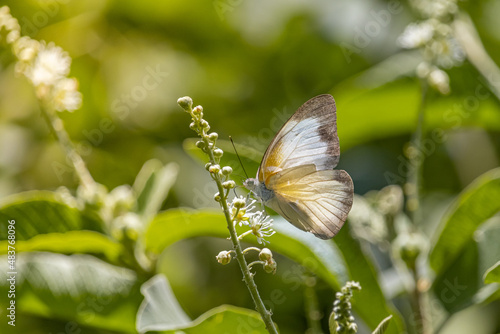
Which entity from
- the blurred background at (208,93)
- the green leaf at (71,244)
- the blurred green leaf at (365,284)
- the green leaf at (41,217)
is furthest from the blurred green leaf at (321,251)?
the blurred background at (208,93)

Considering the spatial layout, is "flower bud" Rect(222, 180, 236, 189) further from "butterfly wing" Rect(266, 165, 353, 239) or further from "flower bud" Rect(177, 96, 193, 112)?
"butterfly wing" Rect(266, 165, 353, 239)

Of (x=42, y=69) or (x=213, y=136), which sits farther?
(x=42, y=69)

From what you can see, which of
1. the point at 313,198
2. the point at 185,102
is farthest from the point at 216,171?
the point at 313,198

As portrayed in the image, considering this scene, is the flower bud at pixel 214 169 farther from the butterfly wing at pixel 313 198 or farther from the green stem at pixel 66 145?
the green stem at pixel 66 145

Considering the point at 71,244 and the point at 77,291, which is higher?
the point at 71,244

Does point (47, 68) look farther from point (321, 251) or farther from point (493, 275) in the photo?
point (493, 275)

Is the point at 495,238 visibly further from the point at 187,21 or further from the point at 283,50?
the point at 187,21

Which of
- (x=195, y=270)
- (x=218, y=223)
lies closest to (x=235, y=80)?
(x=195, y=270)
